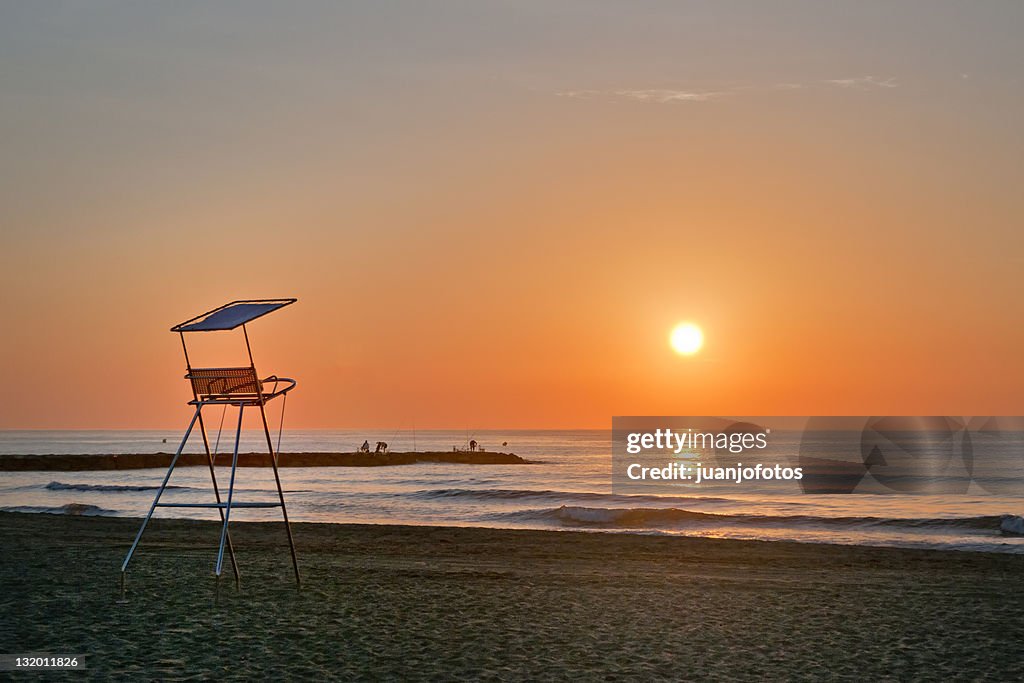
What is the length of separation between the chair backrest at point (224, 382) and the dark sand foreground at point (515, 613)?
2.48m

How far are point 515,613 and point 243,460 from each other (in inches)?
3009

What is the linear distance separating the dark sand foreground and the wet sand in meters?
48.9

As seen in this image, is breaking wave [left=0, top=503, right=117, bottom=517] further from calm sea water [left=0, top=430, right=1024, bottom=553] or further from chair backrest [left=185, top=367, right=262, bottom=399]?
chair backrest [left=185, top=367, right=262, bottom=399]

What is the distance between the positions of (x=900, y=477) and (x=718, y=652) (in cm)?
6215

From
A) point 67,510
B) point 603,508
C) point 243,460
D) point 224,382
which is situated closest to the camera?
point 224,382

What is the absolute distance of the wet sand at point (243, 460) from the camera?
233 ft

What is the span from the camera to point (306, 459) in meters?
84.8

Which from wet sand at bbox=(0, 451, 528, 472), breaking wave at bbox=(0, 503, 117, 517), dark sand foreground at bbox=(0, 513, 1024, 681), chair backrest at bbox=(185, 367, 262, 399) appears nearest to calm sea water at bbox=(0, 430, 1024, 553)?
breaking wave at bbox=(0, 503, 117, 517)

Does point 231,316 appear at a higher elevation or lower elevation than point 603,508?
higher

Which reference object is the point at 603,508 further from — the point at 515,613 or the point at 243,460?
the point at 243,460

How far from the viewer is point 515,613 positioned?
37.1 feet

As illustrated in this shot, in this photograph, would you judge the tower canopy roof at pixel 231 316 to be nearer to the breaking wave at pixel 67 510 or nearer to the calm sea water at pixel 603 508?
the calm sea water at pixel 603 508

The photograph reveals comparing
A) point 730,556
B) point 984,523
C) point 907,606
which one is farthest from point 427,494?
A: point 907,606

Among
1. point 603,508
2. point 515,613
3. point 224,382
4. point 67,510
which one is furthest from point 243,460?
point 515,613
